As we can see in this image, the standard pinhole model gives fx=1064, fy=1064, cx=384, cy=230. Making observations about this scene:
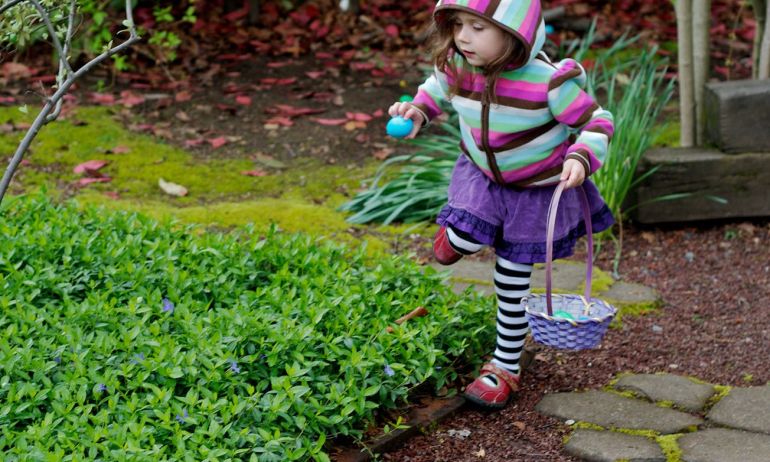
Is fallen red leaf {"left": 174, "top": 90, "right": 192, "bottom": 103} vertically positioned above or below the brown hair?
below

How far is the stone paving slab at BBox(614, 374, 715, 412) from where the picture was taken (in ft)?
11.4

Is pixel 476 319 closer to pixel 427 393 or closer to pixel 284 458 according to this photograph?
pixel 427 393

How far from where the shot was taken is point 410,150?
6.32 m

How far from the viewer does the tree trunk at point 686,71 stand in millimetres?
5219

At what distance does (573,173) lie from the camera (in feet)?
9.93

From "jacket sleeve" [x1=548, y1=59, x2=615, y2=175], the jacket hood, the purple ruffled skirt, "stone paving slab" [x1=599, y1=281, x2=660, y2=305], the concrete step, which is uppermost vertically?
the jacket hood

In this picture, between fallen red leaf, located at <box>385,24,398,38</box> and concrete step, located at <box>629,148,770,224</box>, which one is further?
fallen red leaf, located at <box>385,24,398,38</box>

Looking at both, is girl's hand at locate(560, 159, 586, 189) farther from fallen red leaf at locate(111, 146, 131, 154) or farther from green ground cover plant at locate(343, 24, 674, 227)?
fallen red leaf at locate(111, 146, 131, 154)

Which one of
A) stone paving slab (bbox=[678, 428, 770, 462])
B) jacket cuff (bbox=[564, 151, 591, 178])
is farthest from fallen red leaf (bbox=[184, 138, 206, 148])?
stone paving slab (bbox=[678, 428, 770, 462])

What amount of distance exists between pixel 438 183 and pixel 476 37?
7.49 feet

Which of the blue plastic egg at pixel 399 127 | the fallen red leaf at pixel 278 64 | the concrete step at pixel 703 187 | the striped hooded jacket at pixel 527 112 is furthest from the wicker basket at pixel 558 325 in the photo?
the fallen red leaf at pixel 278 64

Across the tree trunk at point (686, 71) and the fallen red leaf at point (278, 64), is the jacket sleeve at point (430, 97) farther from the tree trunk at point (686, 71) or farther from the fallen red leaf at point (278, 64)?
the fallen red leaf at point (278, 64)

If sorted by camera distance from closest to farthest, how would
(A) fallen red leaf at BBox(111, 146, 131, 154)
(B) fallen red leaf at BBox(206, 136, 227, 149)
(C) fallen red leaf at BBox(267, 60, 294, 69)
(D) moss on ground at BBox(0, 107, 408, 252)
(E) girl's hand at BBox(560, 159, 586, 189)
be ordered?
(E) girl's hand at BBox(560, 159, 586, 189) < (D) moss on ground at BBox(0, 107, 408, 252) < (A) fallen red leaf at BBox(111, 146, 131, 154) < (B) fallen red leaf at BBox(206, 136, 227, 149) < (C) fallen red leaf at BBox(267, 60, 294, 69)

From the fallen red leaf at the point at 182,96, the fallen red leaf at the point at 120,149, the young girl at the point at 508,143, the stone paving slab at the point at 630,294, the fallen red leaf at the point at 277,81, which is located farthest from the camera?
the fallen red leaf at the point at 277,81
